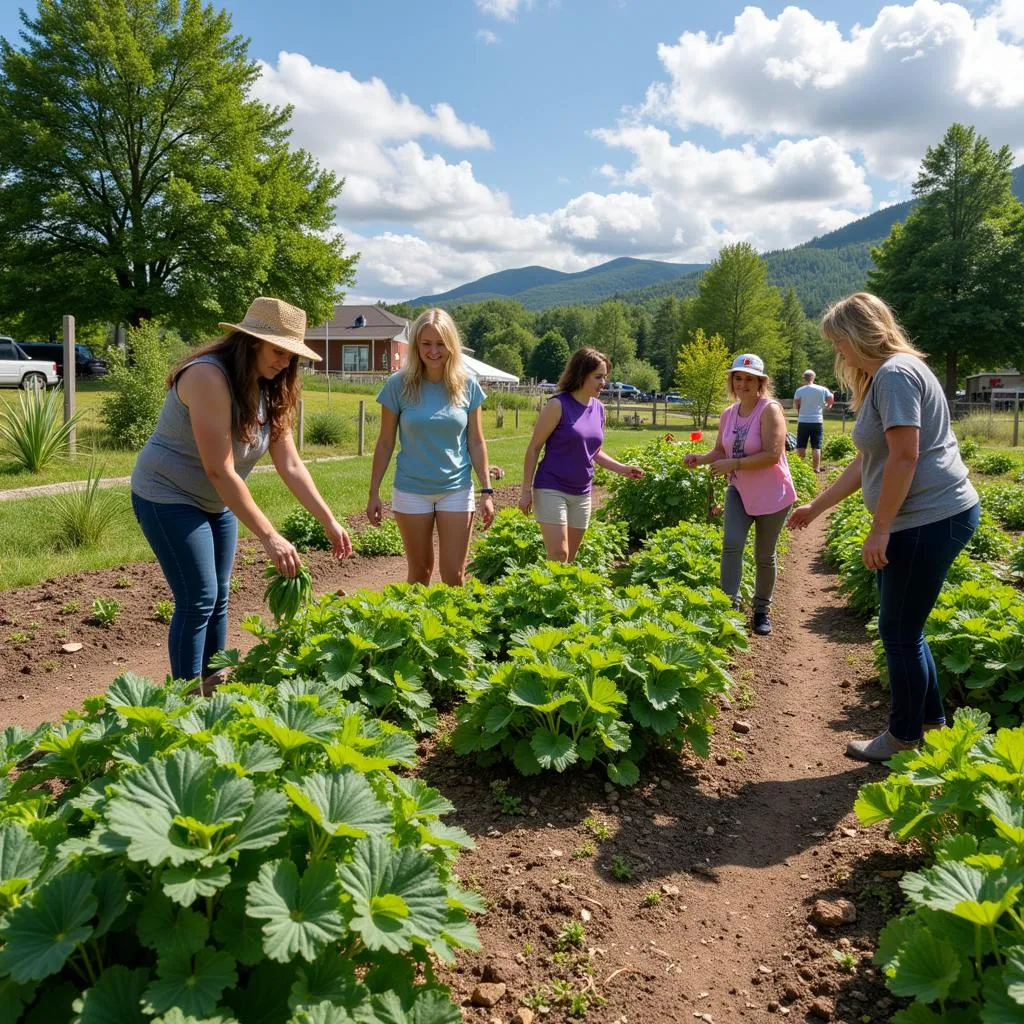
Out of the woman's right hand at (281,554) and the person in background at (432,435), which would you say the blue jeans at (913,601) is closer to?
the person in background at (432,435)

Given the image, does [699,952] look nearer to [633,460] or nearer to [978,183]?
[633,460]

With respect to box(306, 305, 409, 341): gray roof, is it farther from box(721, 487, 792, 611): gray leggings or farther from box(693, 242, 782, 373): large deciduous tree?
box(721, 487, 792, 611): gray leggings

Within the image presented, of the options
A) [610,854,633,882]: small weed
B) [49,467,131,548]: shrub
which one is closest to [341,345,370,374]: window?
[49,467,131,548]: shrub

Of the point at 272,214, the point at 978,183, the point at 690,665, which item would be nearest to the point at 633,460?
the point at 690,665

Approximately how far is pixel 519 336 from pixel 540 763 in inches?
4450

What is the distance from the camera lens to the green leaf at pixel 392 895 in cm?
152

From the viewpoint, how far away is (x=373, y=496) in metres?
4.63

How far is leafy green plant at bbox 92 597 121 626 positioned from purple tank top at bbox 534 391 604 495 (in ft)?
9.85

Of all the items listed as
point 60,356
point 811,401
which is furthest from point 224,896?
point 60,356

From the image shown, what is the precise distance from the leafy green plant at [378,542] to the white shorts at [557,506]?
2932mm

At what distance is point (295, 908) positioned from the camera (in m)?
1.51

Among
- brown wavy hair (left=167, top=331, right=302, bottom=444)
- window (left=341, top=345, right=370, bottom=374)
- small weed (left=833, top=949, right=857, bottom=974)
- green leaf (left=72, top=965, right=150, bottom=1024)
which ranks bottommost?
small weed (left=833, top=949, right=857, bottom=974)

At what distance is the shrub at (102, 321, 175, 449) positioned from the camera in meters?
13.6

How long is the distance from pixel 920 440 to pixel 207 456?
2818 millimetres
